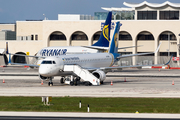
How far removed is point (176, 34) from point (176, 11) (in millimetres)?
8105

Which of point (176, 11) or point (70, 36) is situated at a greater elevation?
point (176, 11)

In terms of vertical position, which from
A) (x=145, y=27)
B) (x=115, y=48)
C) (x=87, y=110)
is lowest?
(x=87, y=110)

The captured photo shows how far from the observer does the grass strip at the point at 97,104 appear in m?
26.7

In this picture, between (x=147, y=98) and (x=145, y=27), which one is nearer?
(x=147, y=98)

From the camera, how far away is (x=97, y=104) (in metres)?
29.2

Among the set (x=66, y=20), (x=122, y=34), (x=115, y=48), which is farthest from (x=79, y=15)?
(x=115, y=48)

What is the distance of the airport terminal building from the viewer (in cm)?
10975

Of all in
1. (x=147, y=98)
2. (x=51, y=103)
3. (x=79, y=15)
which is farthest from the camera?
(x=79, y=15)

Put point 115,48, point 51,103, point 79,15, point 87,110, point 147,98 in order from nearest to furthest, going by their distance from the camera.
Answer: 1. point 87,110
2. point 51,103
3. point 147,98
4. point 115,48
5. point 79,15

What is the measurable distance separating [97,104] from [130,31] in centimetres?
8313

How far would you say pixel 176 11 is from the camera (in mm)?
112250

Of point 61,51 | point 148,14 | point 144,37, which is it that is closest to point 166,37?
point 144,37

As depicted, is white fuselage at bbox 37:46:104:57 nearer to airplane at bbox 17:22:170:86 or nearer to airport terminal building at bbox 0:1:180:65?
airplane at bbox 17:22:170:86

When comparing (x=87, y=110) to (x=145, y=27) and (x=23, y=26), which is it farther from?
(x=23, y=26)
